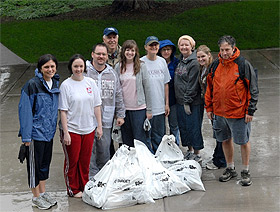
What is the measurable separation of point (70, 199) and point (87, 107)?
43.8 inches

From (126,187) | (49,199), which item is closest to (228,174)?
(126,187)

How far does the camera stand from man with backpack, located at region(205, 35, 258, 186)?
18.1ft

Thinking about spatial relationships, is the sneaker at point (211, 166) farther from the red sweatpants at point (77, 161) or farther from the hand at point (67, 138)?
the hand at point (67, 138)

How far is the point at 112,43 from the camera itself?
6.24 m

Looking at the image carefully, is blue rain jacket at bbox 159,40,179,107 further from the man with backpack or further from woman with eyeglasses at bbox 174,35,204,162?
the man with backpack

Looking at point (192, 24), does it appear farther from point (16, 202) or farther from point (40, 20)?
point (16, 202)

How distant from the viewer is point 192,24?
50.2ft

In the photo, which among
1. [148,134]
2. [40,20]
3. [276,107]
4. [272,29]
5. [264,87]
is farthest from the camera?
[40,20]

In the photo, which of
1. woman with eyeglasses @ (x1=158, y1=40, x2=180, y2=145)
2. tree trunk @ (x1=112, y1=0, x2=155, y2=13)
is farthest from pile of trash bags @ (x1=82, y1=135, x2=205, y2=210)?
tree trunk @ (x1=112, y1=0, x2=155, y2=13)

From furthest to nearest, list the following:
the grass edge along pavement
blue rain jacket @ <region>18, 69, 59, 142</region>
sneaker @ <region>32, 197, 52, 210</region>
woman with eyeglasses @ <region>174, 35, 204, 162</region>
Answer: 1. the grass edge along pavement
2. woman with eyeglasses @ <region>174, 35, 204, 162</region>
3. sneaker @ <region>32, 197, 52, 210</region>
4. blue rain jacket @ <region>18, 69, 59, 142</region>

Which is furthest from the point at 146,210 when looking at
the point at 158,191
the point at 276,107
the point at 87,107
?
the point at 276,107

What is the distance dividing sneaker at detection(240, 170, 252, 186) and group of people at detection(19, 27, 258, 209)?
1 cm

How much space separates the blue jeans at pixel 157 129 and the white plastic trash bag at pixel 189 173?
0.69m

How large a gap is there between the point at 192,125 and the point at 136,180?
1428 mm
